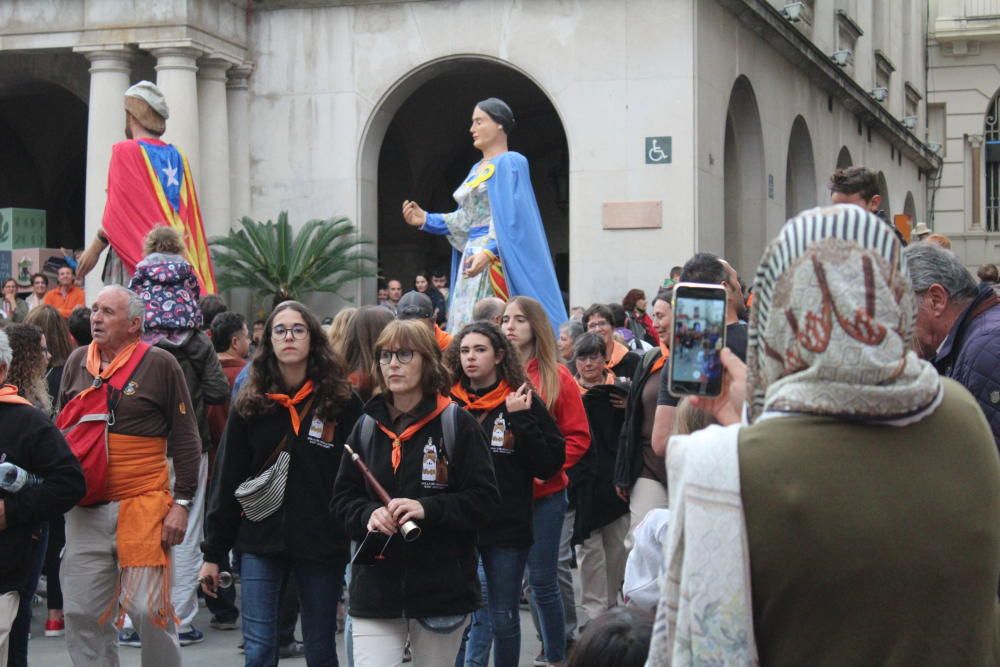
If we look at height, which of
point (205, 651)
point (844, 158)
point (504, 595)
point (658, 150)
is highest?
point (844, 158)

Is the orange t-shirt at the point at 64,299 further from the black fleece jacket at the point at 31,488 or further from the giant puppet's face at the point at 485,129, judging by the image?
the black fleece jacket at the point at 31,488

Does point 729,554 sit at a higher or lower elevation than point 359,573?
higher

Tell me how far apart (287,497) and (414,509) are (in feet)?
3.34

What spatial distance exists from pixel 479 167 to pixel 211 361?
271 cm

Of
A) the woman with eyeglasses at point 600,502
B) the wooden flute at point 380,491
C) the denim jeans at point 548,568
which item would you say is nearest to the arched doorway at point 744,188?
the woman with eyeglasses at point 600,502

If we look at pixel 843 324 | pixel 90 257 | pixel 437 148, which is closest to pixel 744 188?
pixel 437 148

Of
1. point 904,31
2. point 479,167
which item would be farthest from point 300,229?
point 904,31

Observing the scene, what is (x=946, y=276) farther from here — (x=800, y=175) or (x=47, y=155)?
(x=47, y=155)

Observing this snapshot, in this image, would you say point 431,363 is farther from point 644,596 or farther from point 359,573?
point 644,596

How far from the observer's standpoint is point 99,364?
22.5ft

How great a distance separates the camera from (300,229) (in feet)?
59.0

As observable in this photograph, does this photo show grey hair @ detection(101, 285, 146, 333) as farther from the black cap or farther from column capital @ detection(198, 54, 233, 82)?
column capital @ detection(198, 54, 233, 82)

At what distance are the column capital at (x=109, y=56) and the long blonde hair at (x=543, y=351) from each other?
10.6m

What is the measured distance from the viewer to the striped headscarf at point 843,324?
2537 mm
